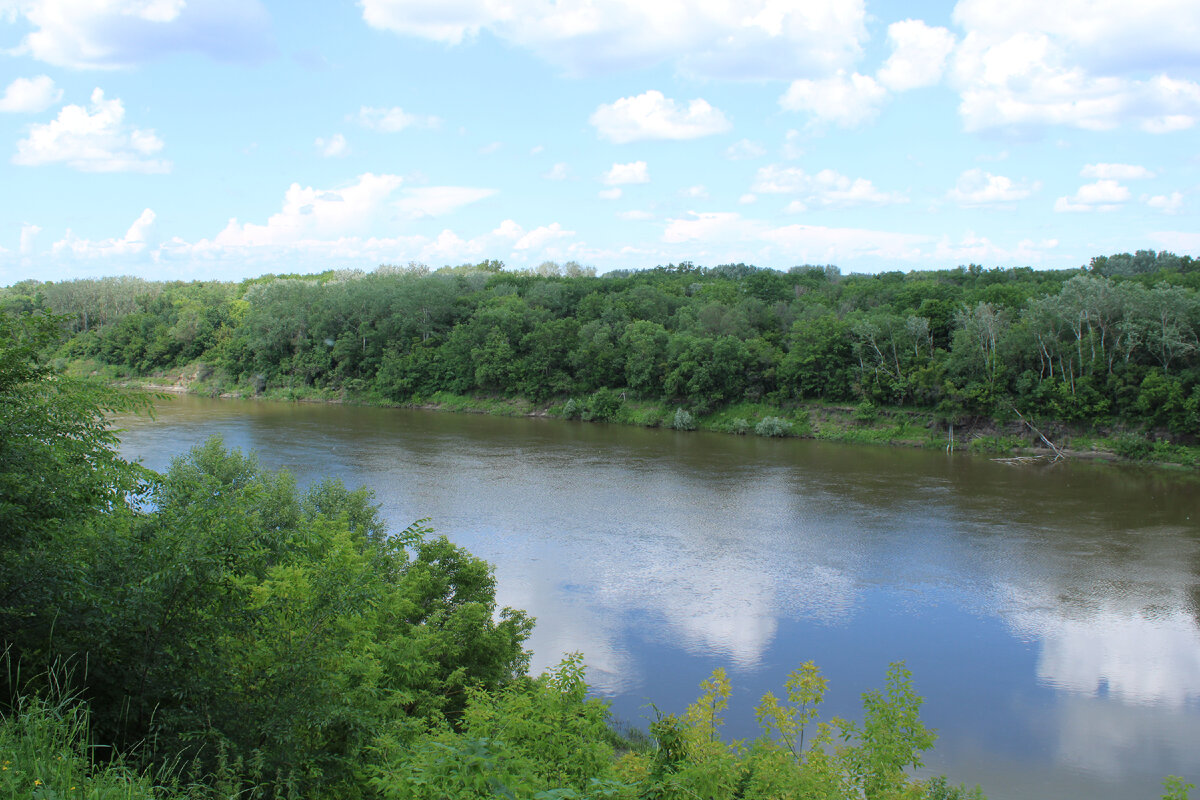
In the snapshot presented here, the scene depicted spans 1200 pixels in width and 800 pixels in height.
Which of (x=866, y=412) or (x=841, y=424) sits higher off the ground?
(x=866, y=412)

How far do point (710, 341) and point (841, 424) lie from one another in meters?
10.8

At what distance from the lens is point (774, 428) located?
53.5 meters

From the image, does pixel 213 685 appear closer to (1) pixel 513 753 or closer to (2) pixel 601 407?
(1) pixel 513 753

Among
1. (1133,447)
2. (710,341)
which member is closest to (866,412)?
(710,341)

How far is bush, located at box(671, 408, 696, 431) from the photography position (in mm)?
56844

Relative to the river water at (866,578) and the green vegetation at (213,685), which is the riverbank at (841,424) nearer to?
the river water at (866,578)


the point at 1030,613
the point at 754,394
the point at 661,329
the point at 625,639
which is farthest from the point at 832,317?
the point at 625,639

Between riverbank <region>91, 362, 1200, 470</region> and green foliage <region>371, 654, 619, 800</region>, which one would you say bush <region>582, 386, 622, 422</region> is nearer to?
riverbank <region>91, 362, 1200, 470</region>

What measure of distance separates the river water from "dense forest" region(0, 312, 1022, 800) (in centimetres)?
762

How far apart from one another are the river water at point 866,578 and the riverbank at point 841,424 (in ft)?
7.37

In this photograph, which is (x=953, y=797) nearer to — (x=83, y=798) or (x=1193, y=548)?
(x=83, y=798)

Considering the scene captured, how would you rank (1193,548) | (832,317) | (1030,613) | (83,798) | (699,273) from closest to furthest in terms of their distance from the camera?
(83,798)
(1030,613)
(1193,548)
(832,317)
(699,273)

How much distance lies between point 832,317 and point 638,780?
51.0 m

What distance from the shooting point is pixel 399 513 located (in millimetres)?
30828
